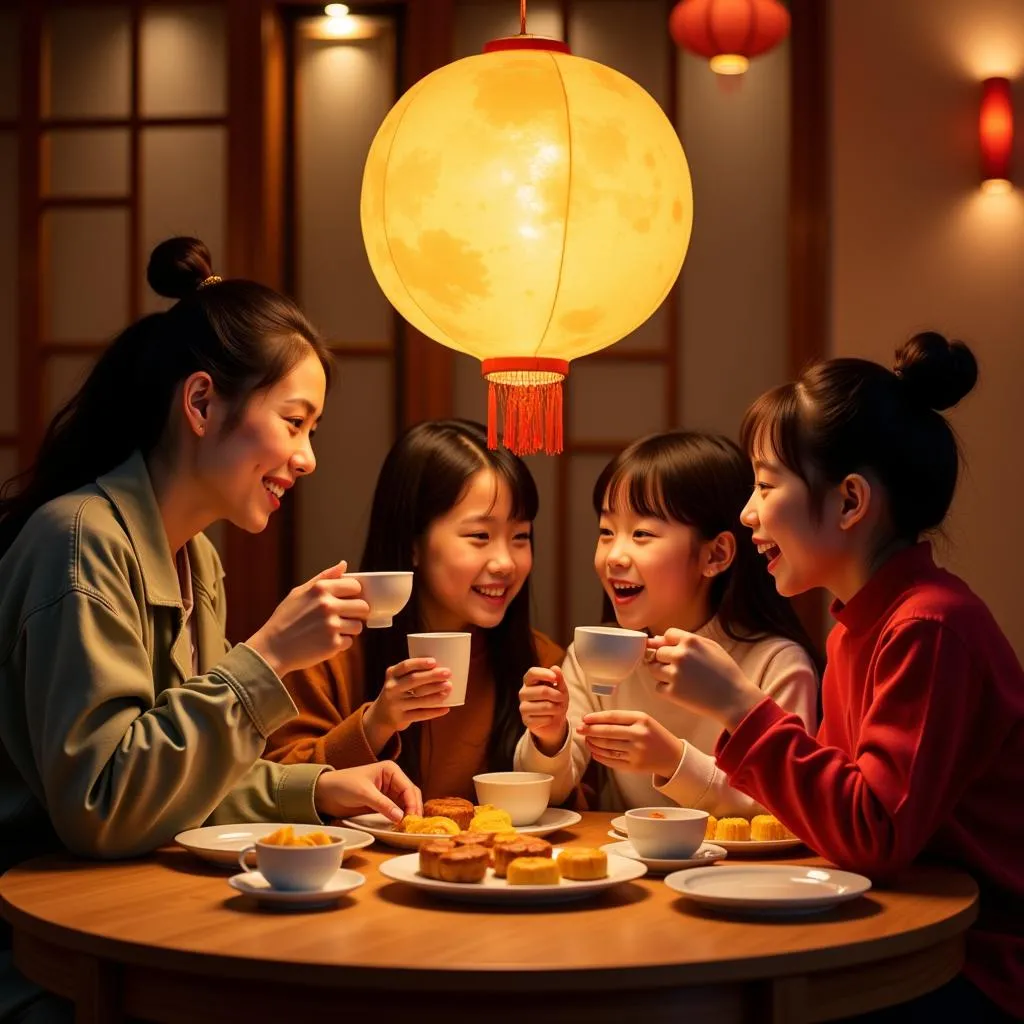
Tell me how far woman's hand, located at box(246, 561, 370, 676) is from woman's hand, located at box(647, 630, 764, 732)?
42cm

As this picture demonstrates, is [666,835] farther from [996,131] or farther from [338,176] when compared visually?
[338,176]

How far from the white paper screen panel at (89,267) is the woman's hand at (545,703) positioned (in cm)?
230

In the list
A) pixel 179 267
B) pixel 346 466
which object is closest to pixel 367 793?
pixel 179 267

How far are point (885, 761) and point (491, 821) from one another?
55 cm

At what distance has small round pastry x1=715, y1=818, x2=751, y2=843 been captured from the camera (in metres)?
1.93

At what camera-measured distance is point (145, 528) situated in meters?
2.01

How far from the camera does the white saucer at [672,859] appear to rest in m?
1.77

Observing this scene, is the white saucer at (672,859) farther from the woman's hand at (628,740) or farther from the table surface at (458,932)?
the woman's hand at (628,740)

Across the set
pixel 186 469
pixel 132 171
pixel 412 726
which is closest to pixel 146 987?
pixel 186 469

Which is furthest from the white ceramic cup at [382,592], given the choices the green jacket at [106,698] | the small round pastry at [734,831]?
the small round pastry at [734,831]

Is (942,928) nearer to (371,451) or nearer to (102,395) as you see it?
(102,395)

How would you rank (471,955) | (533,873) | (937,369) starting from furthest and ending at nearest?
(937,369), (533,873), (471,955)

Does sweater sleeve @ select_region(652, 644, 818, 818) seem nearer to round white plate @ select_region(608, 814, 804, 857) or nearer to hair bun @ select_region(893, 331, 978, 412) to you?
round white plate @ select_region(608, 814, 804, 857)

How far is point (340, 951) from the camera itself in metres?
1.40
